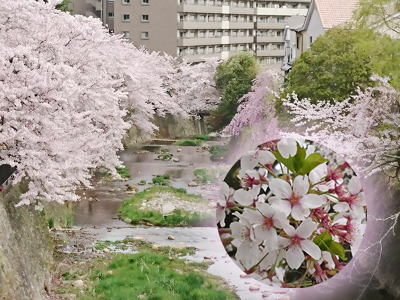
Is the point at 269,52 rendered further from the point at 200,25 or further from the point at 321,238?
the point at 321,238

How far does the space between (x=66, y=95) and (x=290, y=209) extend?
5.19 ft

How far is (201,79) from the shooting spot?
402 cm

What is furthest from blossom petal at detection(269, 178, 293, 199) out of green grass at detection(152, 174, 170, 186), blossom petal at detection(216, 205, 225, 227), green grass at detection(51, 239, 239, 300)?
green grass at detection(152, 174, 170, 186)

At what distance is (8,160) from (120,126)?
3.23 ft

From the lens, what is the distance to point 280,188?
2949mm

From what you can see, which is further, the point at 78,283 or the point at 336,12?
the point at 336,12

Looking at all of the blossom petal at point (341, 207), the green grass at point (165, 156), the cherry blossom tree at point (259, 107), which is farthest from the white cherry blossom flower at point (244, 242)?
the green grass at point (165, 156)

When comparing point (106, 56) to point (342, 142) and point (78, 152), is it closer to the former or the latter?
point (78, 152)

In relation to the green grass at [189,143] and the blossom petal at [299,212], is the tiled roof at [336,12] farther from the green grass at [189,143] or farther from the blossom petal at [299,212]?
the blossom petal at [299,212]

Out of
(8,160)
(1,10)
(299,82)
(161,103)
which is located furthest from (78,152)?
(299,82)

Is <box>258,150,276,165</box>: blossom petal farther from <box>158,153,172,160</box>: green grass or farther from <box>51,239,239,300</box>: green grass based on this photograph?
<box>158,153,172,160</box>: green grass

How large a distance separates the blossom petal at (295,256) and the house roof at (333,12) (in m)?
1.59

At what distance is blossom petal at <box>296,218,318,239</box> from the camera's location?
3014 mm

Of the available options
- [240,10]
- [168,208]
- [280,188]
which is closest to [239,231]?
[280,188]
